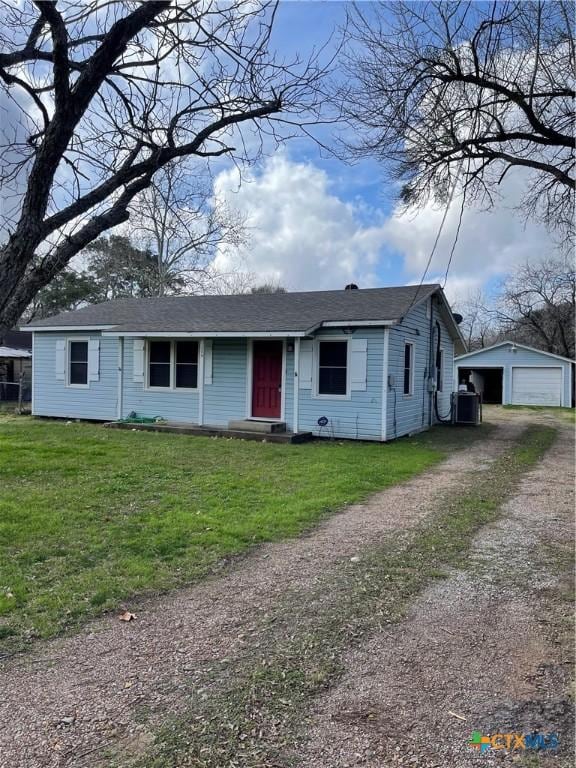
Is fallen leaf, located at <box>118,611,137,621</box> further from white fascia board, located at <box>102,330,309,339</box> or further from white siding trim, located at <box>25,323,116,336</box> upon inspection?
white siding trim, located at <box>25,323,116,336</box>

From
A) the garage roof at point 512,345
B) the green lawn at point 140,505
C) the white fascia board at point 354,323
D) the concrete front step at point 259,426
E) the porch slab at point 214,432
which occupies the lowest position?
the green lawn at point 140,505

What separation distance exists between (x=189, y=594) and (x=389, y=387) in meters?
8.57

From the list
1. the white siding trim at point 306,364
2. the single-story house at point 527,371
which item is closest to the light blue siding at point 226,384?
the white siding trim at point 306,364

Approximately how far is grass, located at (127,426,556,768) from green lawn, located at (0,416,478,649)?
1.08 metres

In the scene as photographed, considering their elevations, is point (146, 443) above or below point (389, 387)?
below

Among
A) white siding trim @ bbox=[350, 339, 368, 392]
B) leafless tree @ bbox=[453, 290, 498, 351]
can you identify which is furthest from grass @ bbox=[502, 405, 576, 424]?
leafless tree @ bbox=[453, 290, 498, 351]

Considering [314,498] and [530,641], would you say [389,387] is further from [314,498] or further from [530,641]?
[530,641]

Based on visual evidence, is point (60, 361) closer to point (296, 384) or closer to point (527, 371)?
point (296, 384)

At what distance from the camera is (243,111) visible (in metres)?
4.46

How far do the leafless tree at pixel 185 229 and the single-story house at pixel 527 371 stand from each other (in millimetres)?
13916

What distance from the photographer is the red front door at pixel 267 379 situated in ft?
41.7

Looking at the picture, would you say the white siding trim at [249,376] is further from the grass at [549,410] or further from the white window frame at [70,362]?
the grass at [549,410]

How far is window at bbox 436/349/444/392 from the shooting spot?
51.3ft

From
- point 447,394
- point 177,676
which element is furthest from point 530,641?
point 447,394
